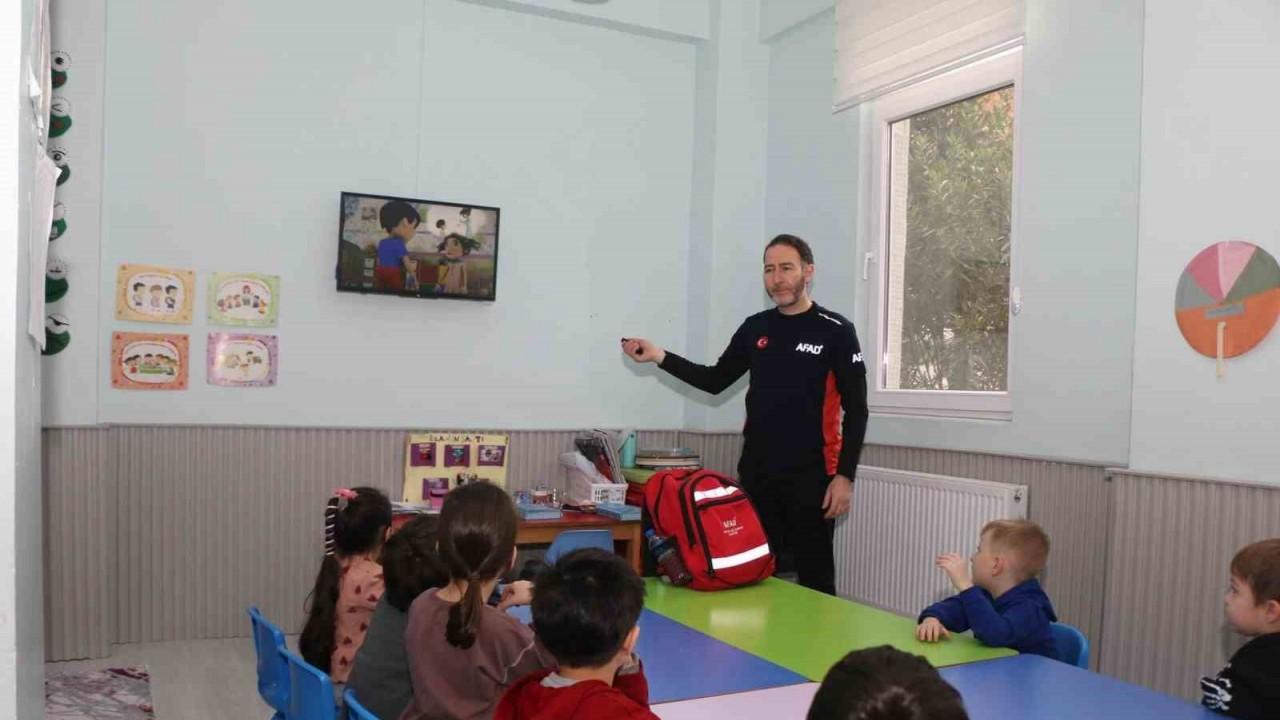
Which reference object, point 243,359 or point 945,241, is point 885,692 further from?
point 243,359

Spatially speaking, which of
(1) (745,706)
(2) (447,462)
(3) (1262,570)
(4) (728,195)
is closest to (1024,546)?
(3) (1262,570)

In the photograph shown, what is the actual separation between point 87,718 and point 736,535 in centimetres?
220

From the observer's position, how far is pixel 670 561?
282 cm

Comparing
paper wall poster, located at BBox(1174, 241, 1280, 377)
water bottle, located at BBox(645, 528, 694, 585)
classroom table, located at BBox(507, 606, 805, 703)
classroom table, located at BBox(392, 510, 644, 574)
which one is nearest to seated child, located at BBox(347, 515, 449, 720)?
classroom table, located at BBox(507, 606, 805, 703)

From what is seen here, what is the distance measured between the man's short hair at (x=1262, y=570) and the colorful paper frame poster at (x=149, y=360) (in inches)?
149

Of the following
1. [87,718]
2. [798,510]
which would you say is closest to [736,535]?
[798,510]

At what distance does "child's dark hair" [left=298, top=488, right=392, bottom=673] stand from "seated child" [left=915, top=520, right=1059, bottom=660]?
1.35 meters

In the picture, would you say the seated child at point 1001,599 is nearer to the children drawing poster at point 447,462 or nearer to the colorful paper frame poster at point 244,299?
the children drawing poster at point 447,462

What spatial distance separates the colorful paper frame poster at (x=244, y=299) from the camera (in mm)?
4262

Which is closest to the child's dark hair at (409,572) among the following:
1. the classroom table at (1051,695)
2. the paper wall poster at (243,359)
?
the classroom table at (1051,695)

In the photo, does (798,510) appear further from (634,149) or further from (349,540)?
(634,149)

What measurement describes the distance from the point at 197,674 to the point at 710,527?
2196 mm

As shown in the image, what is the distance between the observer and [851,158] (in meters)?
4.56

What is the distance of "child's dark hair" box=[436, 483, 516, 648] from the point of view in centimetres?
186
